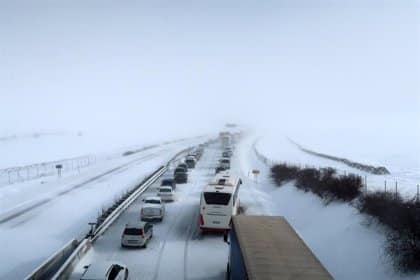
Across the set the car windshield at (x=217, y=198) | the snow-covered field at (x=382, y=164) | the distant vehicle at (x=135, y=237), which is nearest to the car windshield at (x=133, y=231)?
the distant vehicle at (x=135, y=237)

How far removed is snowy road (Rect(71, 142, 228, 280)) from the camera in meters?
17.6

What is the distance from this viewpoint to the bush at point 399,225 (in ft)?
45.5

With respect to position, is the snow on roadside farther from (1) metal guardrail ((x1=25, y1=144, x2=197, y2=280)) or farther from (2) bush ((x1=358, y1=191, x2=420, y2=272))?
(1) metal guardrail ((x1=25, y1=144, x2=197, y2=280))

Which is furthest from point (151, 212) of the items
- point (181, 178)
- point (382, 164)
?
point (382, 164)

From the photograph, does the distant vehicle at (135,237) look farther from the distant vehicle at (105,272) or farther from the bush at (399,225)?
the bush at (399,225)

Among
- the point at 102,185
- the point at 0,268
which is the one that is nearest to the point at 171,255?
the point at 0,268

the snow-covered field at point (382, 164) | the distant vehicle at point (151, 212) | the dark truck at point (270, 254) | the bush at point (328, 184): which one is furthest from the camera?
the snow-covered field at point (382, 164)

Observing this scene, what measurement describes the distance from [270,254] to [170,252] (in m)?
9.63

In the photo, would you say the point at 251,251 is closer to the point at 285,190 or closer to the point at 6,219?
the point at 6,219

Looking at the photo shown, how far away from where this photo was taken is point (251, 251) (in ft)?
39.4

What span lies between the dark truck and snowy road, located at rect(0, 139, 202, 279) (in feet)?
33.9

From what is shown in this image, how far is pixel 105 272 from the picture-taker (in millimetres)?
14344

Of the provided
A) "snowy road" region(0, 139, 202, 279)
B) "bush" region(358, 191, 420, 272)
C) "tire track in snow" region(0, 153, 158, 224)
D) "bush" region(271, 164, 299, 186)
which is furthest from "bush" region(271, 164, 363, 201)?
"tire track in snow" region(0, 153, 158, 224)

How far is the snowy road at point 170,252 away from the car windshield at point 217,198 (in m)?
2.02
